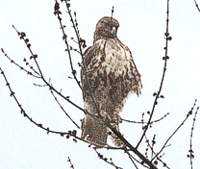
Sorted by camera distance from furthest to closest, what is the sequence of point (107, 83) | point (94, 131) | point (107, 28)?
point (107, 28)
point (94, 131)
point (107, 83)

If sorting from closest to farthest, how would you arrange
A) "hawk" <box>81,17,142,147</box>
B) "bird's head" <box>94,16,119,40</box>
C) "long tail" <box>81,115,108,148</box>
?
"hawk" <box>81,17,142,147</box> < "long tail" <box>81,115,108,148</box> < "bird's head" <box>94,16,119,40</box>

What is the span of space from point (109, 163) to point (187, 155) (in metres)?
0.70

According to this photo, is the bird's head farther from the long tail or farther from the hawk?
the long tail

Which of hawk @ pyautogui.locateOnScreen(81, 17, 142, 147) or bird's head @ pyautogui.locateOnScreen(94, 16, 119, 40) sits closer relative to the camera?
hawk @ pyautogui.locateOnScreen(81, 17, 142, 147)

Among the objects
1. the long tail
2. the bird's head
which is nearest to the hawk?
the long tail

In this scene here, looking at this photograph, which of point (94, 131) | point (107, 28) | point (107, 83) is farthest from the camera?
point (107, 28)

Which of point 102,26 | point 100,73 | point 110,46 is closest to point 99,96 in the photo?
point 100,73

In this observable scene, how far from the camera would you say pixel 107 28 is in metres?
7.50

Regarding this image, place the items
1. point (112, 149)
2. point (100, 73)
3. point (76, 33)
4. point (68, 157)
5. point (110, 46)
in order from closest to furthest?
point (76, 33) → point (112, 149) → point (68, 157) → point (100, 73) → point (110, 46)

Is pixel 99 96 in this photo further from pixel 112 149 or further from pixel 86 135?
pixel 112 149

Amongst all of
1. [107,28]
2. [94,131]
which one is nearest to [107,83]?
[94,131]

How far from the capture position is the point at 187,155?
15.9ft

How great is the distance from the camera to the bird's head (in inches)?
293

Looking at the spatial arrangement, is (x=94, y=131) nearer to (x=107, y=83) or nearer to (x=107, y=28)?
(x=107, y=83)
